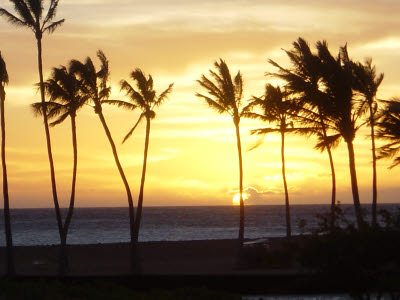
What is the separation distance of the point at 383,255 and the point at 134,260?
22004 millimetres

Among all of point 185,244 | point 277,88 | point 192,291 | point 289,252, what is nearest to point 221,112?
point 277,88

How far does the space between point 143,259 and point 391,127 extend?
2118 cm

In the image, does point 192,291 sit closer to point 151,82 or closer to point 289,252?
point 289,252

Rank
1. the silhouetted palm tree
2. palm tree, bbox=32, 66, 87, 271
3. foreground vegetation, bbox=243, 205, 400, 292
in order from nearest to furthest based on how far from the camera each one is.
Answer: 1. foreground vegetation, bbox=243, 205, 400, 292
2. the silhouetted palm tree
3. palm tree, bbox=32, 66, 87, 271

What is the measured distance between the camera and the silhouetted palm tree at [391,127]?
106 ft

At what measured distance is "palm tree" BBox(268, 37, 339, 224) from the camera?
110 feet

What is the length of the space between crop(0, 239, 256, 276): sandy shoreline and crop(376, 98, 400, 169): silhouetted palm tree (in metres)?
9.73

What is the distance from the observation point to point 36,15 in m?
39.3

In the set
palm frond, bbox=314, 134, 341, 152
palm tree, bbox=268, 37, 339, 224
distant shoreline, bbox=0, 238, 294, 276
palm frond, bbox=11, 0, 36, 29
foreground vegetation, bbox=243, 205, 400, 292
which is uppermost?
palm frond, bbox=11, 0, 36, 29

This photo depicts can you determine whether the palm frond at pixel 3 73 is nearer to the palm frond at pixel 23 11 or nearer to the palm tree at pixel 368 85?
Answer: the palm frond at pixel 23 11

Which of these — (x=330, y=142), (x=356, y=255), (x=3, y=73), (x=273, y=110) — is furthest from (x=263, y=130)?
(x=356, y=255)

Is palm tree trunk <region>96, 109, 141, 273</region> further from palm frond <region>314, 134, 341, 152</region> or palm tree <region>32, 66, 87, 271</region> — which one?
palm frond <region>314, 134, 341, 152</region>

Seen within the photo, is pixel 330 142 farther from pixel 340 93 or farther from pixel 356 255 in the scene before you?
pixel 356 255

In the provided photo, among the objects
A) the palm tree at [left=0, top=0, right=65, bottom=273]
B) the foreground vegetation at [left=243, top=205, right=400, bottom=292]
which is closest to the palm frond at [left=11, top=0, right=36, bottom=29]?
the palm tree at [left=0, top=0, right=65, bottom=273]
